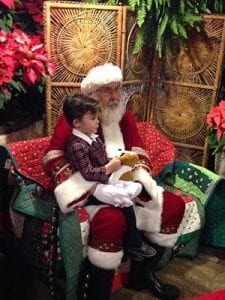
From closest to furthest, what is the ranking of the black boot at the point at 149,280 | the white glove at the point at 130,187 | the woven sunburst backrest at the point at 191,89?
the white glove at the point at 130,187 < the black boot at the point at 149,280 < the woven sunburst backrest at the point at 191,89

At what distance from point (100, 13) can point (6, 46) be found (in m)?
0.67

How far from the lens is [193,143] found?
3.20 m

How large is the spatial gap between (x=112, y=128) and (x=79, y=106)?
0.36 meters

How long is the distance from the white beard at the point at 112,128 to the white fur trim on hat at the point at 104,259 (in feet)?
1.68

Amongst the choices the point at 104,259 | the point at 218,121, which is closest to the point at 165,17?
the point at 218,121

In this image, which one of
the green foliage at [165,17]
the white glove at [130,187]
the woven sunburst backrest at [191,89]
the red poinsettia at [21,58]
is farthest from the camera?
the woven sunburst backrest at [191,89]

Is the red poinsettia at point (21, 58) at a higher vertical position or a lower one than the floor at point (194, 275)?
higher

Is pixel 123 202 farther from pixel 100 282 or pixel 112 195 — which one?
pixel 100 282

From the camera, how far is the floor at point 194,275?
249cm

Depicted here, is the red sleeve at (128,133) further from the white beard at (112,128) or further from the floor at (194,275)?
the floor at (194,275)

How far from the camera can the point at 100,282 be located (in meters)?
2.12

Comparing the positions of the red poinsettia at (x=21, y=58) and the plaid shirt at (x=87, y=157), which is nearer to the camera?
the plaid shirt at (x=87, y=157)

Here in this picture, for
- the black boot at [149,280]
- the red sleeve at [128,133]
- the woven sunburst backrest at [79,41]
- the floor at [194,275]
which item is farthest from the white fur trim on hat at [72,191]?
the woven sunburst backrest at [79,41]

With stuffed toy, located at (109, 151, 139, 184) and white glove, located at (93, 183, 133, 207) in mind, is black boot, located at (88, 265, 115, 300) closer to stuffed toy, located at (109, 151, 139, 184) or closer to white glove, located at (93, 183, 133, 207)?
white glove, located at (93, 183, 133, 207)
